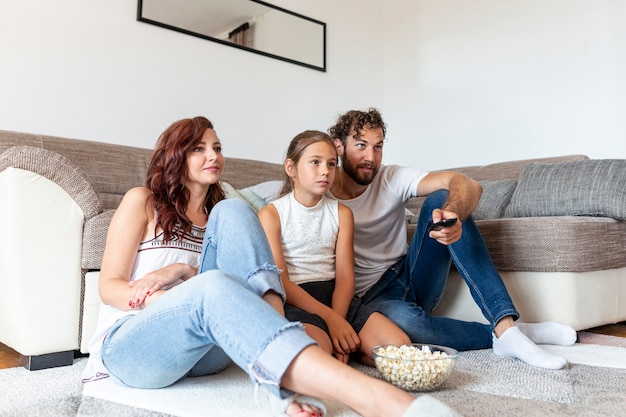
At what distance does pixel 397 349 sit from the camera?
4.49 ft

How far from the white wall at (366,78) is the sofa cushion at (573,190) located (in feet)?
2.85

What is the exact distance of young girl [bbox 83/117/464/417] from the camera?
855 mm

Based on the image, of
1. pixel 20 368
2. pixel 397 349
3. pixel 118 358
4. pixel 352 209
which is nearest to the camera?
pixel 118 358

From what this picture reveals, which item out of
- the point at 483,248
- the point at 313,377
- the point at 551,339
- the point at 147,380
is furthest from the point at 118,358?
the point at 551,339

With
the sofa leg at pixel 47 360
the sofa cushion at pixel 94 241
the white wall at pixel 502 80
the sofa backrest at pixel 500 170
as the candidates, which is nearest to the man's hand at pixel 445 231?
the sofa cushion at pixel 94 241

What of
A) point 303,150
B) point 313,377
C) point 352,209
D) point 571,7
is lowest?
point 313,377

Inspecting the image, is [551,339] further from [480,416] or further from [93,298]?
[93,298]

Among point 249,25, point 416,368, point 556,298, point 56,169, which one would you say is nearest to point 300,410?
point 416,368

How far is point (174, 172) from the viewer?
55.9 inches

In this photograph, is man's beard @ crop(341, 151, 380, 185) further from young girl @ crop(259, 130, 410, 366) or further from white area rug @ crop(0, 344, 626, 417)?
white area rug @ crop(0, 344, 626, 417)

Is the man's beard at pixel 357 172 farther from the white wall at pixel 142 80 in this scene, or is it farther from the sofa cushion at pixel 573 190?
the white wall at pixel 142 80

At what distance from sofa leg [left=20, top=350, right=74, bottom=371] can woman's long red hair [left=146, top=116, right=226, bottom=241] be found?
1.94 feet

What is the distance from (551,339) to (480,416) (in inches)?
35.1

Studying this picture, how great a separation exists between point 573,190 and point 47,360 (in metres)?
2.09
